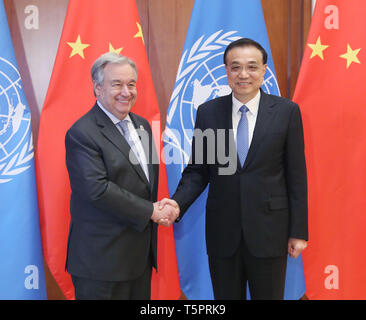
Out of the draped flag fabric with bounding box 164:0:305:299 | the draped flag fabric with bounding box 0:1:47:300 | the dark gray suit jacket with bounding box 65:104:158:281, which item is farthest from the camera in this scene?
the draped flag fabric with bounding box 164:0:305:299

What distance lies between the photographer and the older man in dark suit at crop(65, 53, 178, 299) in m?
1.39

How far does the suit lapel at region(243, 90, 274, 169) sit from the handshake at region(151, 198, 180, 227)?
39cm

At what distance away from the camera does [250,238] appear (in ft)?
4.79

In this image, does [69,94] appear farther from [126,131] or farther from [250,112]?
[250,112]

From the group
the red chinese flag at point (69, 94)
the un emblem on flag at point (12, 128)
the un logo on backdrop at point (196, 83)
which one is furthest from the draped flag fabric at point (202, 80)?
the un emblem on flag at point (12, 128)

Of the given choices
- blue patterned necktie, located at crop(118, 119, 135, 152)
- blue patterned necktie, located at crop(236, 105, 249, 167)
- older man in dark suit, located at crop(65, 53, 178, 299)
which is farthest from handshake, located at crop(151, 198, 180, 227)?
blue patterned necktie, located at crop(236, 105, 249, 167)

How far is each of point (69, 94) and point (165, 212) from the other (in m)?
0.84

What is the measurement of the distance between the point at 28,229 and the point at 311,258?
1.54 meters

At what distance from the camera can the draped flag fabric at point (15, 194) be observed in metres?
1.85

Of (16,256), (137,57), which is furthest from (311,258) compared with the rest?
(16,256)

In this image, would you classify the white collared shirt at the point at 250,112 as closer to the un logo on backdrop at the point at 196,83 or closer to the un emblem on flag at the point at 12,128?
the un logo on backdrop at the point at 196,83

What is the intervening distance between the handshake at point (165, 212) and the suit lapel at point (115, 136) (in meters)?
0.14

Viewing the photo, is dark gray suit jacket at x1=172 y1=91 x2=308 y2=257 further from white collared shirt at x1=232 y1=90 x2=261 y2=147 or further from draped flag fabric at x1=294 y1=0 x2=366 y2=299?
draped flag fabric at x1=294 y1=0 x2=366 y2=299
